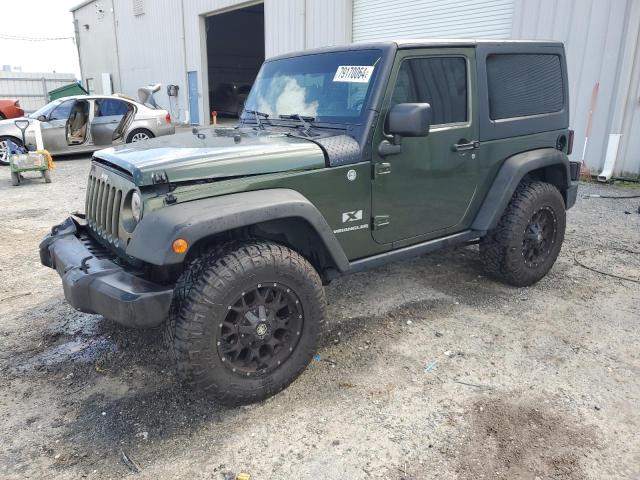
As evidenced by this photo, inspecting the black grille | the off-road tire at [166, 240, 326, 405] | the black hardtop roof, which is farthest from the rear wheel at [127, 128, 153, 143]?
the off-road tire at [166, 240, 326, 405]

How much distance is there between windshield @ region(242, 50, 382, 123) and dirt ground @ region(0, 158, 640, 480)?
1.54 meters

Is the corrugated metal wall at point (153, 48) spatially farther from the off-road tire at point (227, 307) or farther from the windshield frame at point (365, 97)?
the off-road tire at point (227, 307)

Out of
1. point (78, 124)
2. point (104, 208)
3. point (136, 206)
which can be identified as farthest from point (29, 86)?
point (136, 206)

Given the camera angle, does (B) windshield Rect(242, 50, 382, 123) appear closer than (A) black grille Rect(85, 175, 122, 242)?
No

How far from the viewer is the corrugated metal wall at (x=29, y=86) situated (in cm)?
2336

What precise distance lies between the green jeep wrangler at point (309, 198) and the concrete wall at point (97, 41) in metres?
23.5

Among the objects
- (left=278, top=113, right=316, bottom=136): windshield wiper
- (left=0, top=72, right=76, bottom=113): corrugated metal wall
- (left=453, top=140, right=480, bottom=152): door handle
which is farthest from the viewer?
(left=0, top=72, right=76, bottom=113): corrugated metal wall

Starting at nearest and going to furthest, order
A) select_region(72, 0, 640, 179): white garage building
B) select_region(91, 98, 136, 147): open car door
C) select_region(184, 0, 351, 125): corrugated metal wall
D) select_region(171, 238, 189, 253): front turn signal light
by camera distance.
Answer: select_region(171, 238, 189, 253): front turn signal light, select_region(72, 0, 640, 179): white garage building, select_region(91, 98, 136, 147): open car door, select_region(184, 0, 351, 125): corrugated metal wall

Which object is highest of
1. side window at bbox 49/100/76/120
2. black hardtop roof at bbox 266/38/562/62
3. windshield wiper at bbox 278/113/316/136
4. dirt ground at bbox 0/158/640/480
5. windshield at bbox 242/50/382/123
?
black hardtop roof at bbox 266/38/562/62

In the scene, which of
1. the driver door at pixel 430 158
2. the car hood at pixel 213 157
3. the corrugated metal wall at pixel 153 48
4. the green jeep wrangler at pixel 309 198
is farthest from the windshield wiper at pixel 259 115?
the corrugated metal wall at pixel 153 48

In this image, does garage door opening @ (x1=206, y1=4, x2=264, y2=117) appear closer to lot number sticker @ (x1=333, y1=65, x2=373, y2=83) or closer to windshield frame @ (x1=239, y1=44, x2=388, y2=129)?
windshield frame @ (x1=239, y1=44, x2=388, y2=129)

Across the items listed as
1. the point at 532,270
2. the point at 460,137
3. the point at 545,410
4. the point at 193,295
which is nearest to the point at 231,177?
the point at 193,295

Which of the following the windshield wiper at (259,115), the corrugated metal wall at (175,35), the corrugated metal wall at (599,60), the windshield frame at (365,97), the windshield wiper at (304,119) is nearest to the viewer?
the windshield frame at (365,97)

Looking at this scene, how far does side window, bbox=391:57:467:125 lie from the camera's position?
3.29 m
